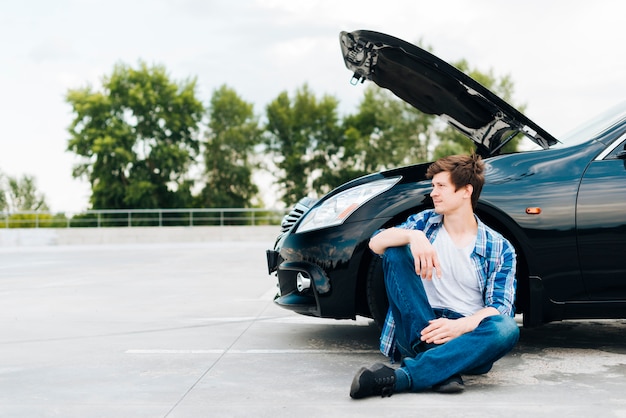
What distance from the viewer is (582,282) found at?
12.6 feet

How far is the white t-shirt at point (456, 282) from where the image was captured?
3369 mm

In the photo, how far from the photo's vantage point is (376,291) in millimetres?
3982

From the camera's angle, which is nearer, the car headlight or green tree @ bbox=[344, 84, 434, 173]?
the car headlight

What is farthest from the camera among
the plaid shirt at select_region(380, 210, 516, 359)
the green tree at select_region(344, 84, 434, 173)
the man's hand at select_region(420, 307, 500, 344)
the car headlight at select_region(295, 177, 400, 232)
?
the green tree at select_region(344, 84, 434, 173)

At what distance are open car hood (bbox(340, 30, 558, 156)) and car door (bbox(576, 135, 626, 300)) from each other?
0.52m

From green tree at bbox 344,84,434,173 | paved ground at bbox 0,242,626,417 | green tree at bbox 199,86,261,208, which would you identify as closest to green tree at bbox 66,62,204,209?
green tree at bbox 199,86,261,208

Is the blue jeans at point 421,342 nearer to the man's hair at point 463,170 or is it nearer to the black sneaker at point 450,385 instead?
the black sneaker at point 450,385

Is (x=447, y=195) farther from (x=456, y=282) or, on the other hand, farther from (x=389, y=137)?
(x=389, y=137)

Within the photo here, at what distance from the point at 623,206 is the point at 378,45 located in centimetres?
169

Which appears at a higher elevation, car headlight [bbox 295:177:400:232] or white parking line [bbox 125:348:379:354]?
car headlight [bbox 295:177:400:232]

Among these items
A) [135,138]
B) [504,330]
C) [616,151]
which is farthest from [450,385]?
[135,138]

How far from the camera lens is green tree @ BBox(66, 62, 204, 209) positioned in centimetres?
4481

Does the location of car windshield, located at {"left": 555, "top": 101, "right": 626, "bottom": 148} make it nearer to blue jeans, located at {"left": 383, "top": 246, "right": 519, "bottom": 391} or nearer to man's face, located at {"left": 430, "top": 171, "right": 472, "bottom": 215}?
man's face, located at {"left": 430, "top": 171, "right": 472, "bottom": 215}

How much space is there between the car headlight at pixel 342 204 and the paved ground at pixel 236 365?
31.2 inches
